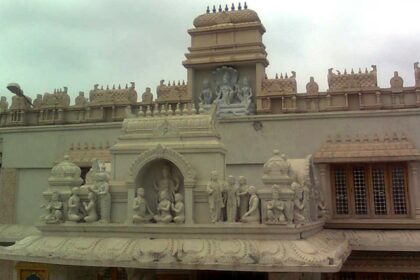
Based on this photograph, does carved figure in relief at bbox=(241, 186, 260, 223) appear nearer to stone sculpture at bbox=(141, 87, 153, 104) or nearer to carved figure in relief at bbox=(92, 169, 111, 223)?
carved figure in relief at bbox=(92, 169, 111, 223)

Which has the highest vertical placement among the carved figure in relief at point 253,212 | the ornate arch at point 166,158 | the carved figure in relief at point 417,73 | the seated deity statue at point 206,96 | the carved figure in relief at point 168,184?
the carved figure in relief at point 417,73

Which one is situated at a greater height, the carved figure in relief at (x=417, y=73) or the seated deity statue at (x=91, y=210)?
the carved figure in relief at (x=417, y=73)

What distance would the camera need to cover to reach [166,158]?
36.3 feet

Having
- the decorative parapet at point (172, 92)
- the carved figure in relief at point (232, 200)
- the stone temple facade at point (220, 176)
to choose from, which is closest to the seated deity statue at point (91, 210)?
the stone temple facade at point (220, 176)

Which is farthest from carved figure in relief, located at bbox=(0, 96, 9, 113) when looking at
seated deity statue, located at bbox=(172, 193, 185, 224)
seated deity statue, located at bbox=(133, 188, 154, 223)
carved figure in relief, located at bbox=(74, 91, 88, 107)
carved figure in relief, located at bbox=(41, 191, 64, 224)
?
seated deity statue, located at bbox=(172, 193, 185, 224)

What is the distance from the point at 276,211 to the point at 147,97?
30.1 ft

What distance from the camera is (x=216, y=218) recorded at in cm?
1048

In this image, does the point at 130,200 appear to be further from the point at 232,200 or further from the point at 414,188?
the point at 414,188

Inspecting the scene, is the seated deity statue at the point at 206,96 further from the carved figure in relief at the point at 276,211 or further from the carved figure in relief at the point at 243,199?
the carved figure in relief at the point at 276,211

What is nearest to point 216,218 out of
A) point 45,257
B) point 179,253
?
point 179,253

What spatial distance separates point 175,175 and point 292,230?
3.10m

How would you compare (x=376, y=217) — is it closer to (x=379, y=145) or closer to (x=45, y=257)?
(x=379, y=145)

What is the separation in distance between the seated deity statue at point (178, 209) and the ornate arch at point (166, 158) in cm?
39

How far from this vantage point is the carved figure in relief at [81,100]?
18469mm
